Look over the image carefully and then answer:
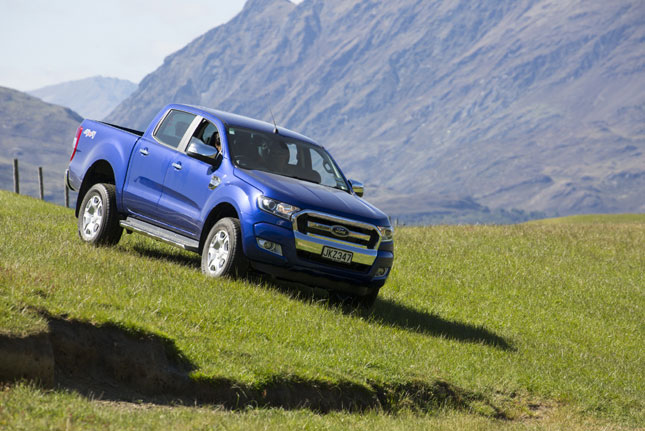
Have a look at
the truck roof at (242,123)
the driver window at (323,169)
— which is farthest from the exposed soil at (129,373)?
the truck roof at (242,123)

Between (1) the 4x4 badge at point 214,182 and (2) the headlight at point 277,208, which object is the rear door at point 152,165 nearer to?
(1) the 4x4 badge at point 214,182

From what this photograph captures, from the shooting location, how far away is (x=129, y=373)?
278 inches

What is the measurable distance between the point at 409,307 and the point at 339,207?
3374 mm

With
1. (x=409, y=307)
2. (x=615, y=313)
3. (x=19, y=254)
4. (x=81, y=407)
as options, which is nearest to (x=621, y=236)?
(x=615, y=313)

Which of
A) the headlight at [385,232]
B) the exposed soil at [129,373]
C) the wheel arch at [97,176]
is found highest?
the wheel arch at [97,176]

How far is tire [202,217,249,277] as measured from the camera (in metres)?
10.3

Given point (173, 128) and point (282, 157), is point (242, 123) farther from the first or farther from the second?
point (173, 128)

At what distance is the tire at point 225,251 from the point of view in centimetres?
1033

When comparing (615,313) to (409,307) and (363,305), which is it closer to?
(409,307)

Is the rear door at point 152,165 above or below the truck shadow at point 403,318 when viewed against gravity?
above

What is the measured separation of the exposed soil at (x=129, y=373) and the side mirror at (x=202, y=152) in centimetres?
384

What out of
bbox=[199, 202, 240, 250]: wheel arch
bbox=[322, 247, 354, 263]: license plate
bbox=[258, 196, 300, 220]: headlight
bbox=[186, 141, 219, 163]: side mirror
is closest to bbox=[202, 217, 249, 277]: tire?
bbox=[199, 202, 240, 250]: wheel arch

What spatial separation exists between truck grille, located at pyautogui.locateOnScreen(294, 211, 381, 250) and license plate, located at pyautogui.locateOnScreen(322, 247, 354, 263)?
128 mm

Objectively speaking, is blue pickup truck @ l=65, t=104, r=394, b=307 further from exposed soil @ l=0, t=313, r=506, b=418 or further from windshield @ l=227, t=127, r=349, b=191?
exposed soil @ l=0, t=313, r=506, b=418
